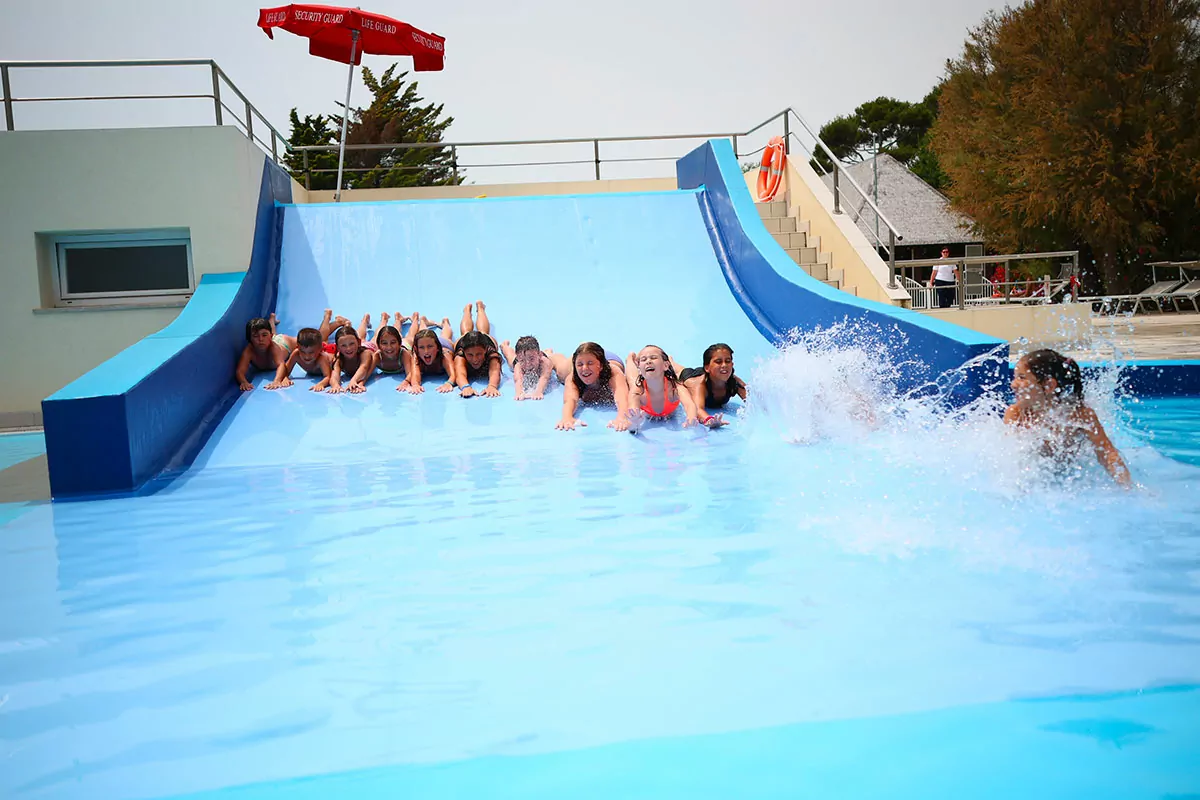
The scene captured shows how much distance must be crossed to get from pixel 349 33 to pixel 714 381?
28.8 ft

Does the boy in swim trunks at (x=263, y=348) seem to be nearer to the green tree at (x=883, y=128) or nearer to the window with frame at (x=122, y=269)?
the window with frame at (x=122, y=269)

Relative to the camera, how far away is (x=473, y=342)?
285 inches

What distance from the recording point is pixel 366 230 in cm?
939

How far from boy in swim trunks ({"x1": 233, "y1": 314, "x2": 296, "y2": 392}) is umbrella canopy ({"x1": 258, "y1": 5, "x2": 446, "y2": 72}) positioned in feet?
20.3

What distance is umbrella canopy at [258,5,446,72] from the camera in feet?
39.6

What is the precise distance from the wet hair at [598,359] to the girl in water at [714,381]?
21.7 inches

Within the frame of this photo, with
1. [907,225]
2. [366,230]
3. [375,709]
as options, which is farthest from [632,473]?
[907,225]

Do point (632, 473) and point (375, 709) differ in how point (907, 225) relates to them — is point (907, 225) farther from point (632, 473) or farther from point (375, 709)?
point (375, 709)

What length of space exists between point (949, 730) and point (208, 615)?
2.34 meters

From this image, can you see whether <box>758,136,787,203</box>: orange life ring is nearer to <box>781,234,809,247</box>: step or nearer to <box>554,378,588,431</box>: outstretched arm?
<box>781,234,809,247</box>: step

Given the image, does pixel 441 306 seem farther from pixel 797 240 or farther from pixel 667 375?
pixel 797 240

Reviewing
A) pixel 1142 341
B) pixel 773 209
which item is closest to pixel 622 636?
pixel 773 209

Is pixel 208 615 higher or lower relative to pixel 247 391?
lower

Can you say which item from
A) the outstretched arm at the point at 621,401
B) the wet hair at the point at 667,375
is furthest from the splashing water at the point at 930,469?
the outstretched arm at the point at 621,401
